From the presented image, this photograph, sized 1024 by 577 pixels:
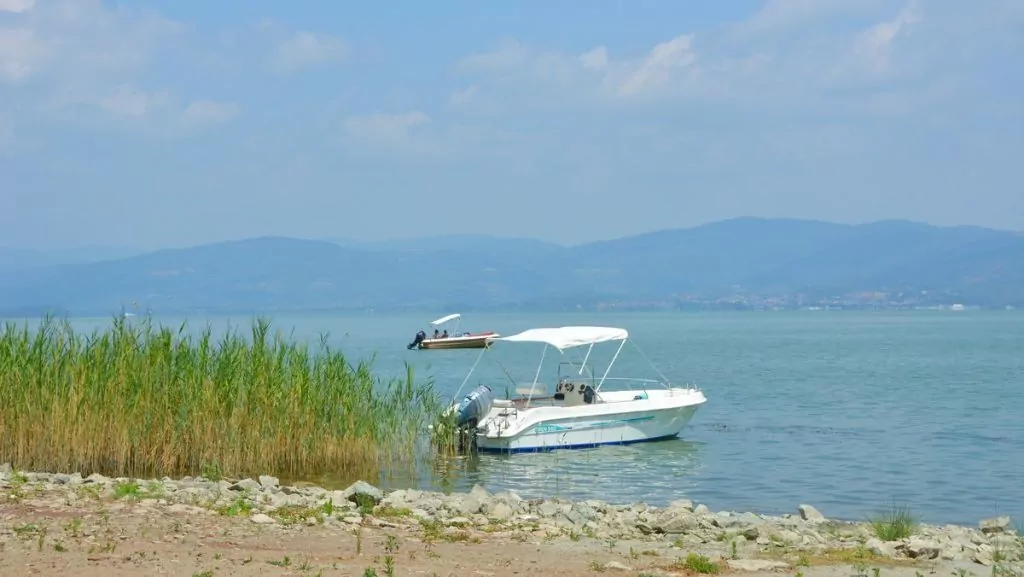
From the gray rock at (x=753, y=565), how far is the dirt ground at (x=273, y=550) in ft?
0.30

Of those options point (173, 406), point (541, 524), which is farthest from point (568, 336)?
point (541, 524)

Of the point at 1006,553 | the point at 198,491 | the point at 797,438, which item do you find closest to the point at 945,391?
the point at 797,438

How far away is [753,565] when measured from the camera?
10.9m

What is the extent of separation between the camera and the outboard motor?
24.9 metres

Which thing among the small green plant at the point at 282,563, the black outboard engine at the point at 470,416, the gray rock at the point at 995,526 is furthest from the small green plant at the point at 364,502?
the black outboard engine at the point at 470,416

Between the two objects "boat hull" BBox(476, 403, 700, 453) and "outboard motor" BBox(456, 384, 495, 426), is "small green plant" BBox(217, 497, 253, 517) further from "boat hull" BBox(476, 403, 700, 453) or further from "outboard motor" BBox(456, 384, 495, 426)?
"boat hull" BBox(476, 403, 700, 453)

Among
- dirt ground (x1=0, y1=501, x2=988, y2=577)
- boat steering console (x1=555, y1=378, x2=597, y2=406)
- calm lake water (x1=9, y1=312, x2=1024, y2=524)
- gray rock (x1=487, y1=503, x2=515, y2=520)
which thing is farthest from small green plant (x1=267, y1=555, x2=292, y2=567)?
boat steering console (x1=555, y1=378, x2=597, y2=406)

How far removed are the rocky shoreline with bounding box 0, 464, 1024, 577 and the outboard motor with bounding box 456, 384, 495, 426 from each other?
8.69 meters

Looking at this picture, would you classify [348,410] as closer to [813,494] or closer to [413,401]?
[413,401]

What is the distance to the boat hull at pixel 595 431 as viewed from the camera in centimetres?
2586

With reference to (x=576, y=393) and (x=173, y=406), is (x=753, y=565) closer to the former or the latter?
(x=173, y=406)

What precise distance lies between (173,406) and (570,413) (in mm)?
10322

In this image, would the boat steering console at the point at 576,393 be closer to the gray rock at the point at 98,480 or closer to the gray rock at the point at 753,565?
the gray rock at the point at 98,480

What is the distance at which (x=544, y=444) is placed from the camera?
86.5 ft
